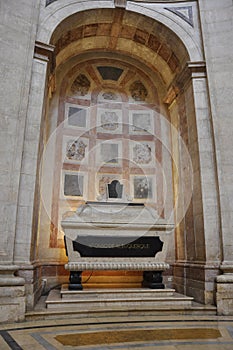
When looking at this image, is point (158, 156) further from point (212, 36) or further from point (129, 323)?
point (129, 323)

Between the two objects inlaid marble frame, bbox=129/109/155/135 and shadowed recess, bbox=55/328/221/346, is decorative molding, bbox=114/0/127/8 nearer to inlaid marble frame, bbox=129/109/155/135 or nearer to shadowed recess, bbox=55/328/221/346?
inlaid marble frame, bbox=129/109/155/135

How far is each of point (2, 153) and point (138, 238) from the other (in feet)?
8.04

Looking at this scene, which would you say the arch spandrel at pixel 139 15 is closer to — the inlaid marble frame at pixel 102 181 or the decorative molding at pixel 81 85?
the decorative molding at pixel 81 85

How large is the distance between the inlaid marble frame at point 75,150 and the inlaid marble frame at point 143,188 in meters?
1.13

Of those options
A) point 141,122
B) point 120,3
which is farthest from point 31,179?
point 120,3

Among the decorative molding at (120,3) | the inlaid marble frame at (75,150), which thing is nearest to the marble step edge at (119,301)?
the inlaid marble frame at (75,150)

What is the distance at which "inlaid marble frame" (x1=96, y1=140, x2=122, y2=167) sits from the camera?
252 inches

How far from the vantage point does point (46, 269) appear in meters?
5.43

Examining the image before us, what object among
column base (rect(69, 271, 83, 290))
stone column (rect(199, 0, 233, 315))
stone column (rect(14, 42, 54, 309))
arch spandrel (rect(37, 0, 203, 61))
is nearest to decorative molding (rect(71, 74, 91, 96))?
arch spandrel (rect(37, 0, 203, 61))

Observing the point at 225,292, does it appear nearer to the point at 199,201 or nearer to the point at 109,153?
the point at 199,201

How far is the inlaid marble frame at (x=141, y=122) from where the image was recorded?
6.74m

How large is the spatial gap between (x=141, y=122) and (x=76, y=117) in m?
1.49

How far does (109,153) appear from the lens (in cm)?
647

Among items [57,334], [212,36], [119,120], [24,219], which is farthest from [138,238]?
[212,36]
